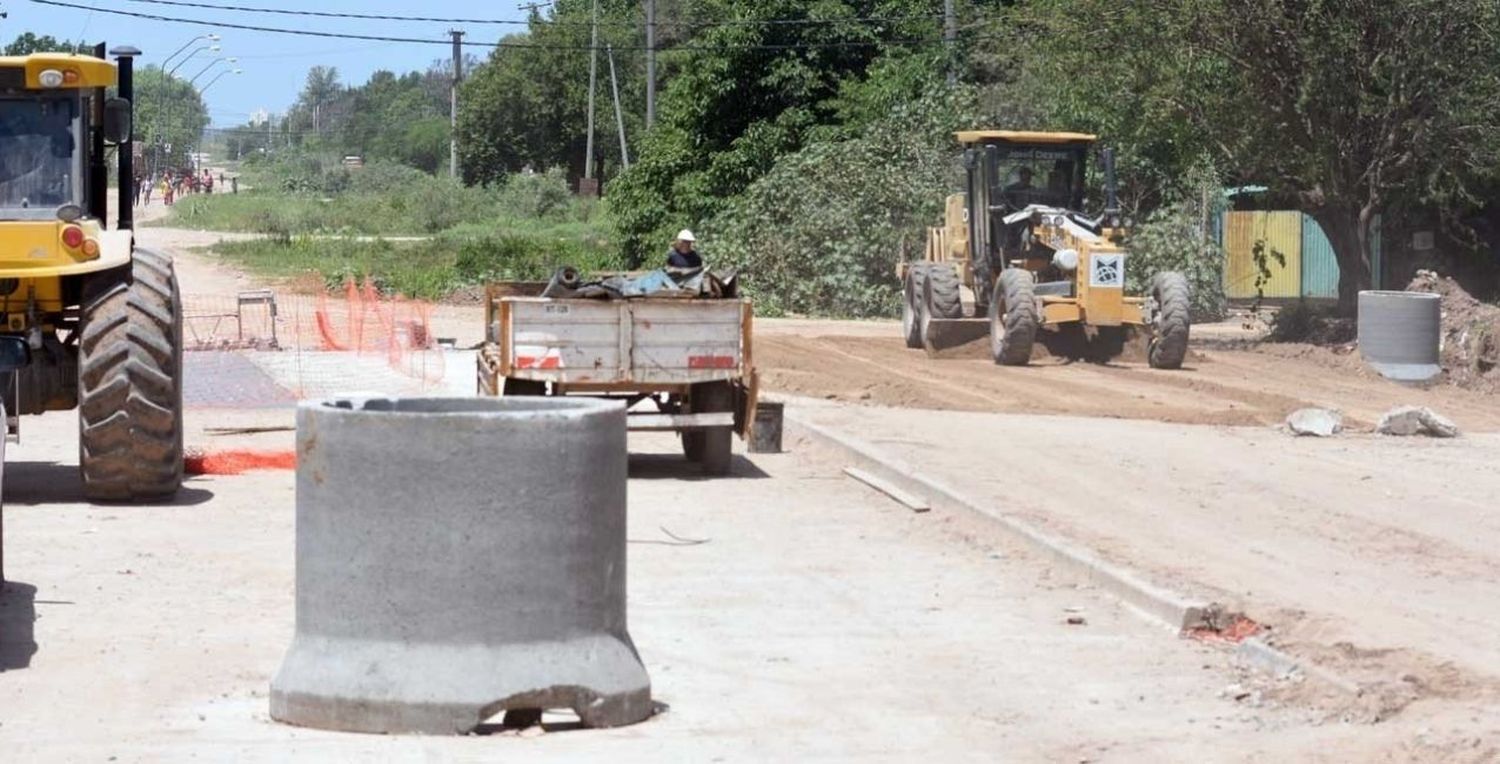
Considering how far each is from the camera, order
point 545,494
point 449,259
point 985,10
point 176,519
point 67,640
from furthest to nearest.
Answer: point 449,259, point 985,10, point 176,519, point 67,640, point 545,494

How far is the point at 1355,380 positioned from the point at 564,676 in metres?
19.6

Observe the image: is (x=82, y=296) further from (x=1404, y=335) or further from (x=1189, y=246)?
(x=1189, y=246)

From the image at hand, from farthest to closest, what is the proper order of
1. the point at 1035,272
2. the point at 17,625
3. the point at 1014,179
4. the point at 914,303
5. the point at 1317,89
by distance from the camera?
the point at 914,303 → the point at 1317,89 → the point at 1014,179 → the point at 1035,272 → the point at 17,625

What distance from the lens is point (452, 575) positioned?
762cm

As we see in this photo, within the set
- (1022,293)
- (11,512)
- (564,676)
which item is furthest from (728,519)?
(1022,293)

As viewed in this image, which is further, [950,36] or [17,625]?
[950,36]

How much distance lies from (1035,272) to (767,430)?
10.6 metres

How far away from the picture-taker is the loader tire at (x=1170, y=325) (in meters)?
25.5

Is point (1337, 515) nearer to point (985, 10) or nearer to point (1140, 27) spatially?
point (1140, 27)

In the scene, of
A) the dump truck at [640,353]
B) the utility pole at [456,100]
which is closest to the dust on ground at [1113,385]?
the dump truck at [640,353]

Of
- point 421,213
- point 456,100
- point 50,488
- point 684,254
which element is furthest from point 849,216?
point 456,100

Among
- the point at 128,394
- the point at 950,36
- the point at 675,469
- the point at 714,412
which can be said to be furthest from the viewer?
the point at 950,36

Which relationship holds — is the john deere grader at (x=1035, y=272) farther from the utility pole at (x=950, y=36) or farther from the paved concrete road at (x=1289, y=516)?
the utility pole at (x=950, y=36)

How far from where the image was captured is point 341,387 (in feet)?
71.9
